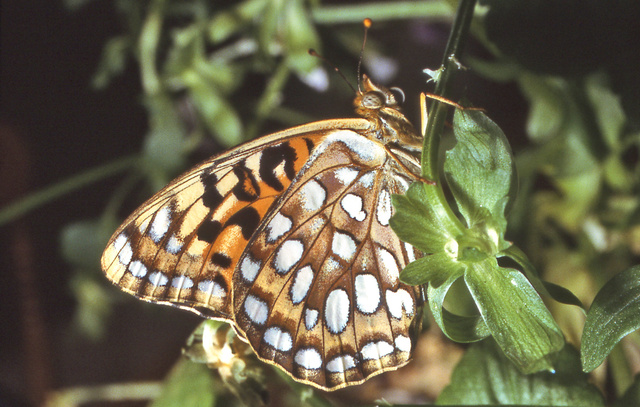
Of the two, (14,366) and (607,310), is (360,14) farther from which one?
(14,366)

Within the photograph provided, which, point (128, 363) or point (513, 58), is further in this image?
point (128, 363)

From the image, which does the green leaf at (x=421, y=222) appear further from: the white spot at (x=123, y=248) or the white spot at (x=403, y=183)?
the white spot at (x=123, y=248)

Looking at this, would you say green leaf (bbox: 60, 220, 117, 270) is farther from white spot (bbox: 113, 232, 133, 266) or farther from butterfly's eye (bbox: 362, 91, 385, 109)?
butterfly's eye (bbox: 362, 91, 385, 109)

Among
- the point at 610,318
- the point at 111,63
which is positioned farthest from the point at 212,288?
the point at 111,63

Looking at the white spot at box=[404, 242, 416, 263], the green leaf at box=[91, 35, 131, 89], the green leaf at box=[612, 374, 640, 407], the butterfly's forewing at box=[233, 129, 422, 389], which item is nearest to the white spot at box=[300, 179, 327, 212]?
the butterfly's forewing at box=[233, 129, 422, 389]

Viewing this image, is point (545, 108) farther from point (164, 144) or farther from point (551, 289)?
point (164, 144)

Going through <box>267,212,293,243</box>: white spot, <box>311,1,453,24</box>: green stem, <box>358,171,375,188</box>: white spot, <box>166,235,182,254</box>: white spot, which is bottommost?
<box>358,171,375,188</box>: white spot

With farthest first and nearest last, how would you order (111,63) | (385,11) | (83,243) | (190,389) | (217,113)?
(83,243), (111,63), (217,113), (385,11), (190,389)

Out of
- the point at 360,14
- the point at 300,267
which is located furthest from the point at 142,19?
the point at 300,267
